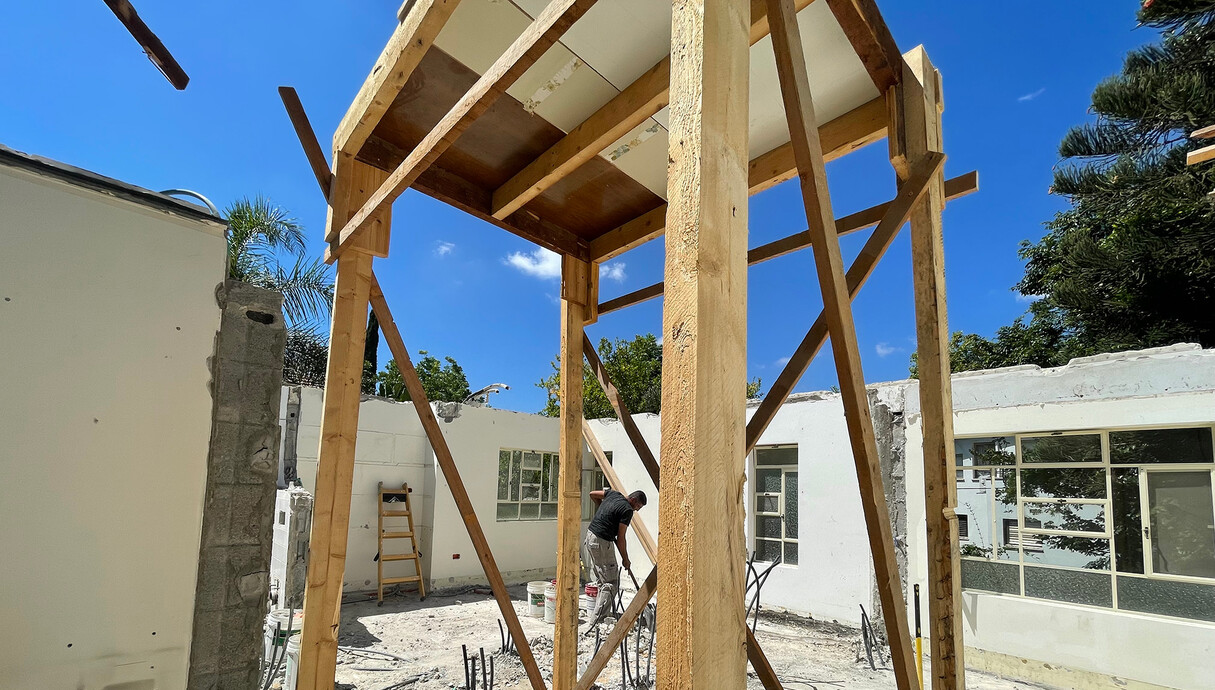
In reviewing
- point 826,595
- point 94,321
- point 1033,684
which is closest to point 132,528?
point 94,321

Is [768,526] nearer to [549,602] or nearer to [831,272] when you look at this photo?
[549,602]

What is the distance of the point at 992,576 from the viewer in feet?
21.5

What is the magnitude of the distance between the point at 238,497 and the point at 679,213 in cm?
233

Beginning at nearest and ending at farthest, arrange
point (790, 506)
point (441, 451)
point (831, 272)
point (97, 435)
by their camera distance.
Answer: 1. point (831, 272)
2. point (97, 435)
3. point (441, 451)
4. point (790, 506)

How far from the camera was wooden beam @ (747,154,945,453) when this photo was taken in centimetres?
203

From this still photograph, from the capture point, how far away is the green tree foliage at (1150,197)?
38.2 ft

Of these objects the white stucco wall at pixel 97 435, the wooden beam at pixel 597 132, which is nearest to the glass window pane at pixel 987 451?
the wooden beam at pixel 597 132

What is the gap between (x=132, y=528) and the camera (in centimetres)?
223

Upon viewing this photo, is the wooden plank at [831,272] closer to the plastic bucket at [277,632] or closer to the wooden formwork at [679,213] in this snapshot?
the wooden formwork at [679,213]

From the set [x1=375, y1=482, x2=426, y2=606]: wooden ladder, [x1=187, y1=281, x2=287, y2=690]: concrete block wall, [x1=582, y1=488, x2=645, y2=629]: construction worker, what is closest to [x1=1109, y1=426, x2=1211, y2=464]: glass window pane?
[x1=582, y1=488, x2=645, y2=629]: construction worker

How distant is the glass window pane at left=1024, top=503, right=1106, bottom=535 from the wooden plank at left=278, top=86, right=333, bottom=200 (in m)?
7.01

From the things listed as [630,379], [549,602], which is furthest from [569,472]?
[630,379]

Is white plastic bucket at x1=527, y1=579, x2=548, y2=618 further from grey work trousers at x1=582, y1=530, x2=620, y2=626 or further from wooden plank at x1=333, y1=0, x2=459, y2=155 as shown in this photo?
wooden plank at x1=333, y1=0, x2=459, y2=155

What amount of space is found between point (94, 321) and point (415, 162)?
49.0 inches
